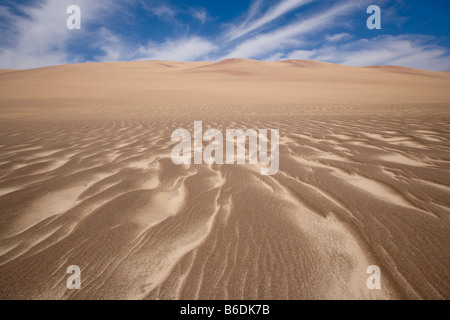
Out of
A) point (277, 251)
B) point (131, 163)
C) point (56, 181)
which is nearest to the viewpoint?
point (277, 251)

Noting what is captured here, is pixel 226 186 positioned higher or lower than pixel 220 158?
lower

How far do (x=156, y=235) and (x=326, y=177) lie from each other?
1679mm

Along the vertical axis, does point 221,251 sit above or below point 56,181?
below

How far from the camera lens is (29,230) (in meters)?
→ 1.40

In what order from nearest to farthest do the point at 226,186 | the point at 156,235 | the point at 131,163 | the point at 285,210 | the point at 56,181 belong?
the point at 156,235
the point at 285,210
the point at 226,186
the point at 56,181
the point at 131,163

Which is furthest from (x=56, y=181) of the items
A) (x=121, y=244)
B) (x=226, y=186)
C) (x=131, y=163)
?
(x=226, y=186)

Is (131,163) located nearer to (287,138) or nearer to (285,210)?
(285,210)

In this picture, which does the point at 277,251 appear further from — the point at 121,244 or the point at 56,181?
the point at 56,181

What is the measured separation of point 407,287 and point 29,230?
2.16 metres

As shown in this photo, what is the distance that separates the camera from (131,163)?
2.74 m

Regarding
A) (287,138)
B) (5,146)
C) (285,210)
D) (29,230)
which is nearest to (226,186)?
(285,210)

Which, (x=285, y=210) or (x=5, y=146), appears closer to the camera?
(x=285, y=210)
